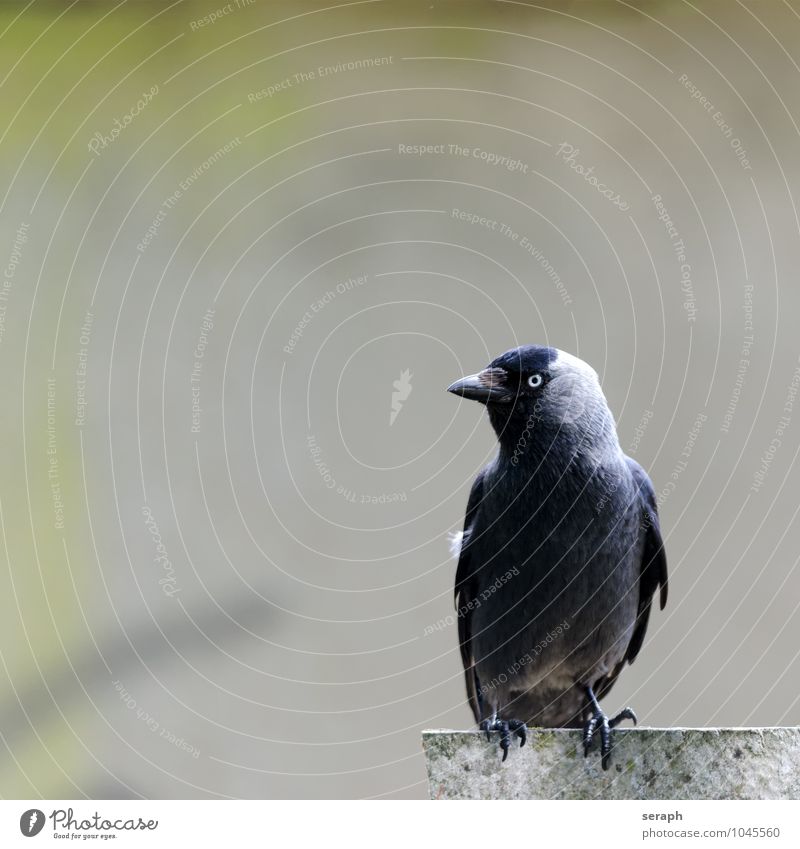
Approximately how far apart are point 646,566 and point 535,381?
0.56 metres

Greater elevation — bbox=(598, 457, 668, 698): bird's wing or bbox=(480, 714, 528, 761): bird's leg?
bbox=(598, 457, 668, 698): bird's wing

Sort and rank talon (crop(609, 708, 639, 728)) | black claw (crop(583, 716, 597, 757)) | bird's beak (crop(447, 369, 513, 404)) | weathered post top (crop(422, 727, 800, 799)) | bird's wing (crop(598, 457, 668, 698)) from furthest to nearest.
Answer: bird's wing (crop(598, 457, 668, 698))
bird's beak (crop(447, 369, 513, 404))
talon (crop(609, 708, 639, 728))
black claw (crop(583, 716, 597, 757))
weathered post top (crop(422, 727, 800, 799))

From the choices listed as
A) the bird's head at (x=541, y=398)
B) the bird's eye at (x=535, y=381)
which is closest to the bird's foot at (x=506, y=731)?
the bird's head at (x=541, y=398)

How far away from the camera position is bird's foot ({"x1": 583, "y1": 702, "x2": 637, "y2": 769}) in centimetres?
201

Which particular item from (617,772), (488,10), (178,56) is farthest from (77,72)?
(617,772)

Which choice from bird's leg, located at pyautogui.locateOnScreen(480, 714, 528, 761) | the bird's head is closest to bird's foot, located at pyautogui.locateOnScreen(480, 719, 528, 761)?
bird's leg, located at pyautogui.locateOnScreen(480, 714, 528, 761)

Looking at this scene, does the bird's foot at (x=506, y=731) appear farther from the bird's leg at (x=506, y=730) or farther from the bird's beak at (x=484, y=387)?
the bird's beak at (x=484, y=387)

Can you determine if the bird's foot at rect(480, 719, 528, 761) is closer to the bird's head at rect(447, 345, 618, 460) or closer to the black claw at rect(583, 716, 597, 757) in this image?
the black claw at rect(583, 716, 597, 757)

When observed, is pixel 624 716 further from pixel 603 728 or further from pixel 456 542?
pixel 456 542

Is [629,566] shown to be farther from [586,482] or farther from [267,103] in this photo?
[267,103]

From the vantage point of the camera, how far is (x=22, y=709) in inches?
104

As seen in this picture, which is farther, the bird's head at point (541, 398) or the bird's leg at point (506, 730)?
the bird's head at point (541, 398)

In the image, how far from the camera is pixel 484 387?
236 cm

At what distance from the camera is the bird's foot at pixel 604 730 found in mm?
2008
